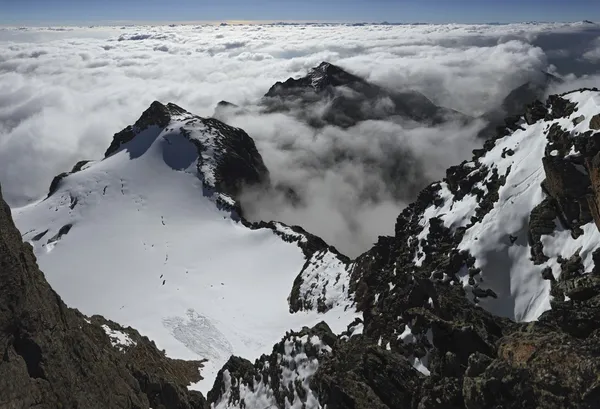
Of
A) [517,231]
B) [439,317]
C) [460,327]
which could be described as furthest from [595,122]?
[460,327]

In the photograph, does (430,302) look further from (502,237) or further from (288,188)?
(288,188)

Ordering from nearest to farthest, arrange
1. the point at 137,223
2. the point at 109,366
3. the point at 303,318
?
the point at 109,366 < the point at 303,318 < the point at 137,223

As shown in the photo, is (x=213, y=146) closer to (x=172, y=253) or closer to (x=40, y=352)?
(x=172, y=253)

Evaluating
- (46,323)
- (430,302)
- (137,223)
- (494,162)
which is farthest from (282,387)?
(137,223)

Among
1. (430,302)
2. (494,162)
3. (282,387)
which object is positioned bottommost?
(282,387)

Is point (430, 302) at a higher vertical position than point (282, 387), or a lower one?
higher

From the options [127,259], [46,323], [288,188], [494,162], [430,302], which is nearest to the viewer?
[46,323]
